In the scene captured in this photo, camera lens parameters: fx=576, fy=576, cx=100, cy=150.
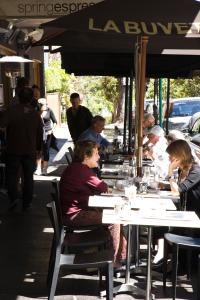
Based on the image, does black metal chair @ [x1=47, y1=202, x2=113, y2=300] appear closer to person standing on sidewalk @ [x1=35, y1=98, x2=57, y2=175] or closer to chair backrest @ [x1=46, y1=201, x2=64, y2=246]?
chair backrest @ [x1=46, y1=201, x2=64, y2=246]

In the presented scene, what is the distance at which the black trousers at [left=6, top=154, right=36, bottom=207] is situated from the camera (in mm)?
8609

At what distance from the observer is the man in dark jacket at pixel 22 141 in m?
8.41

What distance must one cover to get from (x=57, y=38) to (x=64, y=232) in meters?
2.47

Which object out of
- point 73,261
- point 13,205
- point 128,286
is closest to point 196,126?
point 13,205

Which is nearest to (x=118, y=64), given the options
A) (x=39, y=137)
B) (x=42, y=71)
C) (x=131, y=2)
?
(x=39, y=137)

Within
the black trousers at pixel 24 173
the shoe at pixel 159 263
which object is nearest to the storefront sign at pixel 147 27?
the shoe at pixel 159 263

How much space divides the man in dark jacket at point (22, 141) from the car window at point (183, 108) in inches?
488

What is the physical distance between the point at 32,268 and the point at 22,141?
2923 millimetres

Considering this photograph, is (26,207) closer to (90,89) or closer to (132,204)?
(132,204)

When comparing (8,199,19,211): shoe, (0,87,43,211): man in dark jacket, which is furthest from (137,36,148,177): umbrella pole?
(8,199,19,211): shoe

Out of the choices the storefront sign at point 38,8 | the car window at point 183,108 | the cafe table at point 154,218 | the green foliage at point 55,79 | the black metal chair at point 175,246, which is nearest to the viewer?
the cafe table at point 154,218

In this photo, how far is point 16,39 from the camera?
48.9ft

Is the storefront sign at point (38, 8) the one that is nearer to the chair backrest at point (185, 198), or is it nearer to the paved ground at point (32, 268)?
the paved ground at point (32, 268)

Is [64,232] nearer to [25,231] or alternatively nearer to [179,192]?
[179,192]
